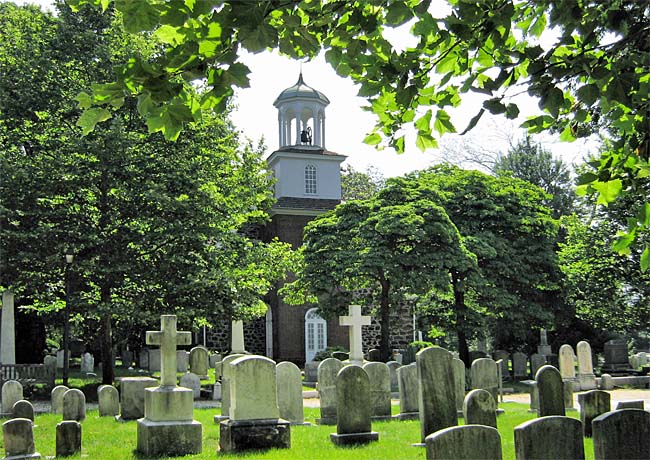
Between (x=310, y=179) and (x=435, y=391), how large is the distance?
29.9 m

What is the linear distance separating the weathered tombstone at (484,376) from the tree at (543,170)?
101 feet

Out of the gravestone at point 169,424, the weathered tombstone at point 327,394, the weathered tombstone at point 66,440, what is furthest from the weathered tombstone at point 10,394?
the weathered tombstone at point 327,394

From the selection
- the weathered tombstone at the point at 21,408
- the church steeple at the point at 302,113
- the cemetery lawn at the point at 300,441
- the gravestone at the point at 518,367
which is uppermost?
the church steeple at the point at 302,113

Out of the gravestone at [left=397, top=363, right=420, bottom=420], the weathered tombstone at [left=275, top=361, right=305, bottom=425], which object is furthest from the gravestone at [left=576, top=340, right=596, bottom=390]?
the weathered tombstone at [left=275, top=361, right=305, bottom=425]

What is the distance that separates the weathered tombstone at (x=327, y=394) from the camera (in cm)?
1408

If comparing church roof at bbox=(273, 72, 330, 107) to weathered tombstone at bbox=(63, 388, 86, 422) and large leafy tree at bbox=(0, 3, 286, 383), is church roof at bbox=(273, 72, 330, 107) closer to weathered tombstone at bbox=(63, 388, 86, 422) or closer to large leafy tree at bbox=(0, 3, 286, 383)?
large leafy tree at bbox=(0, 3, 286, 383)

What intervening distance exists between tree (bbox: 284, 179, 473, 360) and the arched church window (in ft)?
36.4

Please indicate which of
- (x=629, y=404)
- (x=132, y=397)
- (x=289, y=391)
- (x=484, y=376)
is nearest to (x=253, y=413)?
(x=289, y=391)

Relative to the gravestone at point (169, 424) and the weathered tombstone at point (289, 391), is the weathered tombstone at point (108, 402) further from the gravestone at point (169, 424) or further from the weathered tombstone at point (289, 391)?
the gravestone at point (169, 424)

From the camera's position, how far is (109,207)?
2072 centimetres

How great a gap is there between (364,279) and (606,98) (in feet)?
71.5

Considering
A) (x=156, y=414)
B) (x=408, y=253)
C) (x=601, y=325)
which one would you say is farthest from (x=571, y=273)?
(x=156, y=414)

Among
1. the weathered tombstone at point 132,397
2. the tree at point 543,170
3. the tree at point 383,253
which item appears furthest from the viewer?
the tree at point 543,170

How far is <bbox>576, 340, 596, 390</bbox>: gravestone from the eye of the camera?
73.3 feet
